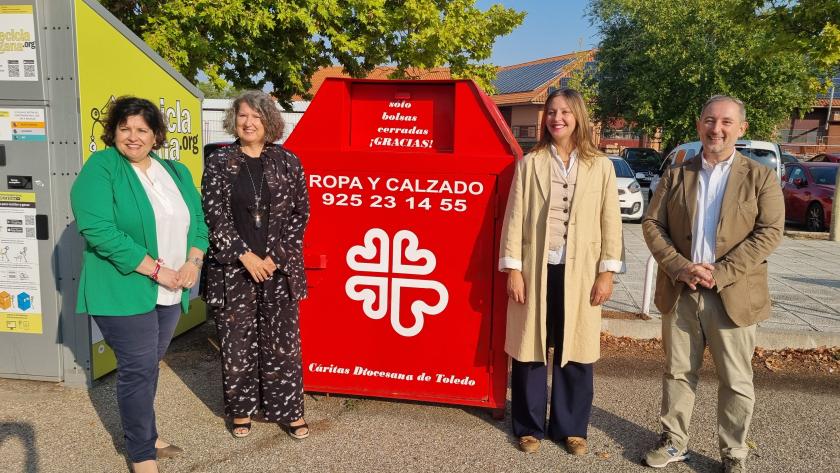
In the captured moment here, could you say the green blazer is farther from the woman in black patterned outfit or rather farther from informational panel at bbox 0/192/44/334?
informational panel at bbox 0/192/44/334

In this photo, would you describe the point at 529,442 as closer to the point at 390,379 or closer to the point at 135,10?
the point at 390,379

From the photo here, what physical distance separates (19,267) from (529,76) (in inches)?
1903

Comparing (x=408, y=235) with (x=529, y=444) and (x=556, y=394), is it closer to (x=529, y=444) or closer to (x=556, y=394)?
(x=556, y=394)

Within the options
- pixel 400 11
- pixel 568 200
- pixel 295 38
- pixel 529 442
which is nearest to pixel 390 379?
pixel 529 442

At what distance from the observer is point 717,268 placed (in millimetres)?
2996

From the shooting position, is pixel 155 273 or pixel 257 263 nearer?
pixel 155 273

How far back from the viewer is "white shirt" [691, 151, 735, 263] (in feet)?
10.1

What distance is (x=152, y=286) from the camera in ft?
9.19

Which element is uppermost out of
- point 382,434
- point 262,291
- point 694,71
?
point 694,71

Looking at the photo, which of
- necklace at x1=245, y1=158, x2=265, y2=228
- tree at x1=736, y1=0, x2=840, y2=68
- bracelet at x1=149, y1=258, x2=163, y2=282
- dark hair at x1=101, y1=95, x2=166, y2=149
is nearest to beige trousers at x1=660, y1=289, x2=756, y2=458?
necklace at x1=245, y1=158, x2=265, y2=228

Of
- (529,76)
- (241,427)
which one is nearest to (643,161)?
(241,427)

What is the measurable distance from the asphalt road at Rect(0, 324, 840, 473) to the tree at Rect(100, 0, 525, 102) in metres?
5.17

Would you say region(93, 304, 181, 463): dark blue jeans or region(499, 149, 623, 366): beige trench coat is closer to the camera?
region(93, 304, 181, 463): dark blue jeans

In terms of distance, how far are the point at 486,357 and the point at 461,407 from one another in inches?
17.6
